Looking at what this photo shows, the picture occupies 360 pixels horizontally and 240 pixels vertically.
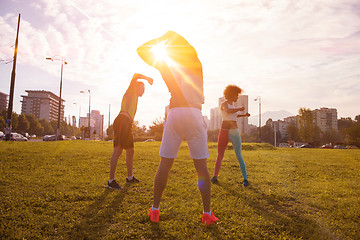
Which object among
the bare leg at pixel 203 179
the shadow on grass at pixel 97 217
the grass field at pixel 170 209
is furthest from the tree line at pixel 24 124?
the bare leg at pixel 203 179

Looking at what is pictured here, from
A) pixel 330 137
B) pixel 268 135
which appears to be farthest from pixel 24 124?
pixel 330 137

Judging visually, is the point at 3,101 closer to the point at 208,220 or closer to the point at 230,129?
the point at 230,129

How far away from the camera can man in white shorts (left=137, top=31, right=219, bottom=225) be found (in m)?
2.62

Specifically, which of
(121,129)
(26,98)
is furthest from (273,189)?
(26,98)

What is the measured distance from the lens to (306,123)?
56.4m

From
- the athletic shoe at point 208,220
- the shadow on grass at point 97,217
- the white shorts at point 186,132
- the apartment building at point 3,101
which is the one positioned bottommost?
the shadow on grass at point 97,217

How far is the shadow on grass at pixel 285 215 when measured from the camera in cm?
260

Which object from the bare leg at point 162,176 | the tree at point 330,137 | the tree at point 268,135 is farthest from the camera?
the tree at point 268,135

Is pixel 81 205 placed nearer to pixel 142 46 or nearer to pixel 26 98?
pixel 142 46

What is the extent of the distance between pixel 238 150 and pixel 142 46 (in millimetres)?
3034

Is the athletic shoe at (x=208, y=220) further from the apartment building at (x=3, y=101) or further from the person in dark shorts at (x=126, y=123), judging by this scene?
the apartment building at (x=3, y=101)

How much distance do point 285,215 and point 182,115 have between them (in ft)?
7.12

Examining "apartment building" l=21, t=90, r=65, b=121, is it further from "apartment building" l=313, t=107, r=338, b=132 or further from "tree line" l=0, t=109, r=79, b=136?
"apartment building" l=313, t=107, r=338, b=132

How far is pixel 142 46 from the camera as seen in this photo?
2.99 metres
